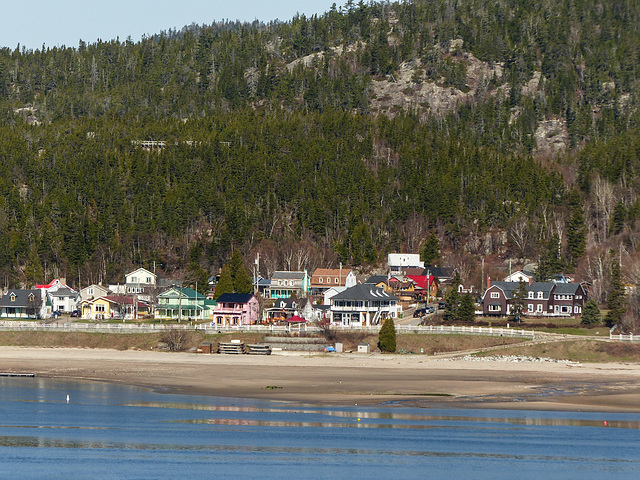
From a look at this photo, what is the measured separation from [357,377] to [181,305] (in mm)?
44296

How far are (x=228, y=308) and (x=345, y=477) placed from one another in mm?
64994

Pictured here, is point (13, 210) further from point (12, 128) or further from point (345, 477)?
point (345, 477)

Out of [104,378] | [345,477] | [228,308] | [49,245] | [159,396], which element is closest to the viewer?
[345,477]

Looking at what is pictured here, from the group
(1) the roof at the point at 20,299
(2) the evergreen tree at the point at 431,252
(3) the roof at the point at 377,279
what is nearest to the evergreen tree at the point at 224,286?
(3) the roof at the point at 377,279

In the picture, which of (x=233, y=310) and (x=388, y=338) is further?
(x=233, y=310)

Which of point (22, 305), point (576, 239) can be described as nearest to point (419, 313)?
point (576, 239)

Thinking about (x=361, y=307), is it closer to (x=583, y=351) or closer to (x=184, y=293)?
(x=184, y=293)

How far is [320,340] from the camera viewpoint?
296 ft

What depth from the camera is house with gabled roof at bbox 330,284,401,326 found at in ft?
340

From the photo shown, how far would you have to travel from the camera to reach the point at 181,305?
111m

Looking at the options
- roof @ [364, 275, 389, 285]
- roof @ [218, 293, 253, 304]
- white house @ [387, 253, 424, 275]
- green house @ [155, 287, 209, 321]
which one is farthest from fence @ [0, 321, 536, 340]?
white house @ [387, 253, 424, 275]

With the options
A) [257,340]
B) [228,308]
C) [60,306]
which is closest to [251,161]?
[60,306]

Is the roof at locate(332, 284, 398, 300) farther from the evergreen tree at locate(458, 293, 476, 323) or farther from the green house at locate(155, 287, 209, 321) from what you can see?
the green house at locate(155, 287, 209, 321)

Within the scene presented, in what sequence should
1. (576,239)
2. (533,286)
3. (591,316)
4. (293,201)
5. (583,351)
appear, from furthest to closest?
(293,201) → (576,239) → (533,286) → (591,316) → (583,351)
